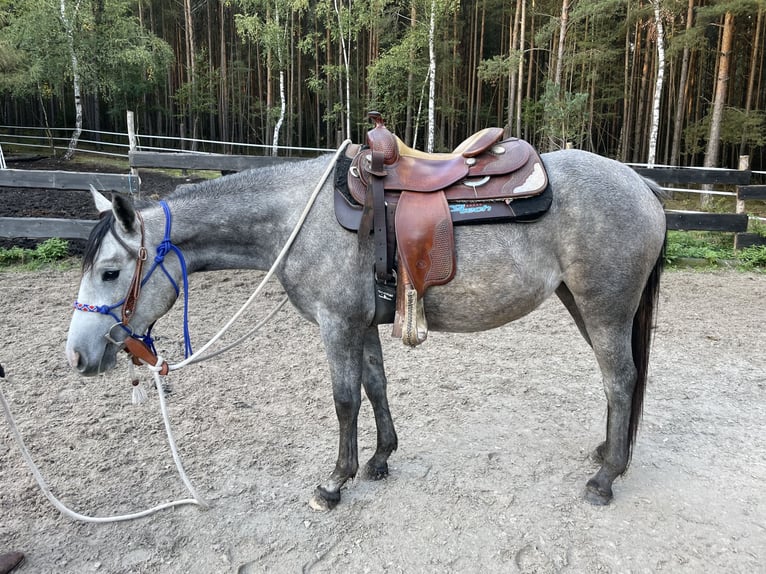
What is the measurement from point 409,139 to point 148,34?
1202 cm

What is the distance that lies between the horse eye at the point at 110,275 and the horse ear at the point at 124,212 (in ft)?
0.61

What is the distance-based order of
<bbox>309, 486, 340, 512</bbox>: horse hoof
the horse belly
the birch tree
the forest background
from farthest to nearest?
the birch tree < the forest background < <bbox>309, 486, 340, 512</bbox>: horse hoof < the horse belly

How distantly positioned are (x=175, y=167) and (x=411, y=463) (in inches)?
229

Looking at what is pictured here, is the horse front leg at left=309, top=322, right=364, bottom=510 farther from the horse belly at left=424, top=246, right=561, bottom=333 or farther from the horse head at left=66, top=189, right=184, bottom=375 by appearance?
the horse head at left=66, top=189, right=184, bottom=375

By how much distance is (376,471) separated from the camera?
109 inches

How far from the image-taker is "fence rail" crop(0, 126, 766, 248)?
6523mm

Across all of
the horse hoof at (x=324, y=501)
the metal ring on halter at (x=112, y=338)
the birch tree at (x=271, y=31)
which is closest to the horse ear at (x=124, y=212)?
the metal ring on halter at (x=112, y=338)

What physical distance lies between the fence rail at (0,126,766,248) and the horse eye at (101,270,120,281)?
4740 mm

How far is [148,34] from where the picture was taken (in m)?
21.5

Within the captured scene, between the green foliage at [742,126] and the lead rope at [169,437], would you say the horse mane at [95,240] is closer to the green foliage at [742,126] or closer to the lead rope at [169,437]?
the lead rope at [169,437]

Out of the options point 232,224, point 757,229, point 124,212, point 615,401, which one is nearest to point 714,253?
point 757,229

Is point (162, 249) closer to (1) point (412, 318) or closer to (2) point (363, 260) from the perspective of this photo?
(2) point (363, 260)

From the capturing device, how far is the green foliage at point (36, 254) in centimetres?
655

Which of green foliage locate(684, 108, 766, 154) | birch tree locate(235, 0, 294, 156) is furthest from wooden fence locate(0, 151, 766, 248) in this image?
birch tree locate(235, 0, 294, 156)
